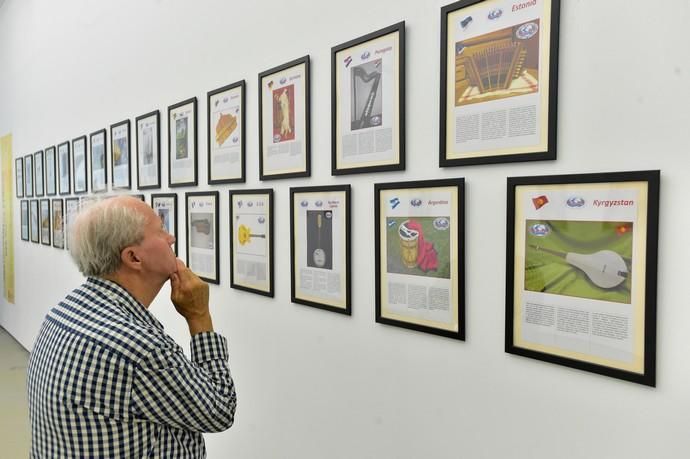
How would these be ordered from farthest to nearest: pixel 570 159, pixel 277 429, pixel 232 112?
pixel 232 112 < pixel 277 429 < pixel 570 159

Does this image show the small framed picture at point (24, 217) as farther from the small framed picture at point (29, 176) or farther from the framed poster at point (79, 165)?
the framed poster at point (79, 165)

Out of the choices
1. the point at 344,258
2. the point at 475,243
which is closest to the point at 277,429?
the point at 344,258

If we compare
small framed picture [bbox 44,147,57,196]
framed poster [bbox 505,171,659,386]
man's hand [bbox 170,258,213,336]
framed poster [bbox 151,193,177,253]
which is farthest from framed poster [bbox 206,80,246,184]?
small framed picture [bbox 44,147,57,196]

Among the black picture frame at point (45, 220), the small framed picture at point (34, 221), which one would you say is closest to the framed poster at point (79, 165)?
the black picture frame at point (45, 220)

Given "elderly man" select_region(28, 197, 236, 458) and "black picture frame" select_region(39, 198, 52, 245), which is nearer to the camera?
"elderly man" select_region(28, 197, 236, 458)

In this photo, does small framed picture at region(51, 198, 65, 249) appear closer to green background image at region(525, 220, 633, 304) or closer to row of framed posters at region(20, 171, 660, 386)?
row of framed posters at region(20, 171, 660, 386)

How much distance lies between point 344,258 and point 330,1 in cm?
105

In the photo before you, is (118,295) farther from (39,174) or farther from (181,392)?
(39,174)

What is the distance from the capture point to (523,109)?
148 cm

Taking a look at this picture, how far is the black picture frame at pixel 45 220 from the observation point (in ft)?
18.3

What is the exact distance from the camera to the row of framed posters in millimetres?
1277

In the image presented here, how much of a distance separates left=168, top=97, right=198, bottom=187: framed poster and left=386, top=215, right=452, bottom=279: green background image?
161 cm

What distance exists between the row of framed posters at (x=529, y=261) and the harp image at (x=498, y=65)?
0.26 meters

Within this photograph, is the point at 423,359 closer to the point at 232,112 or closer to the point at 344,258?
the point at 344,258
